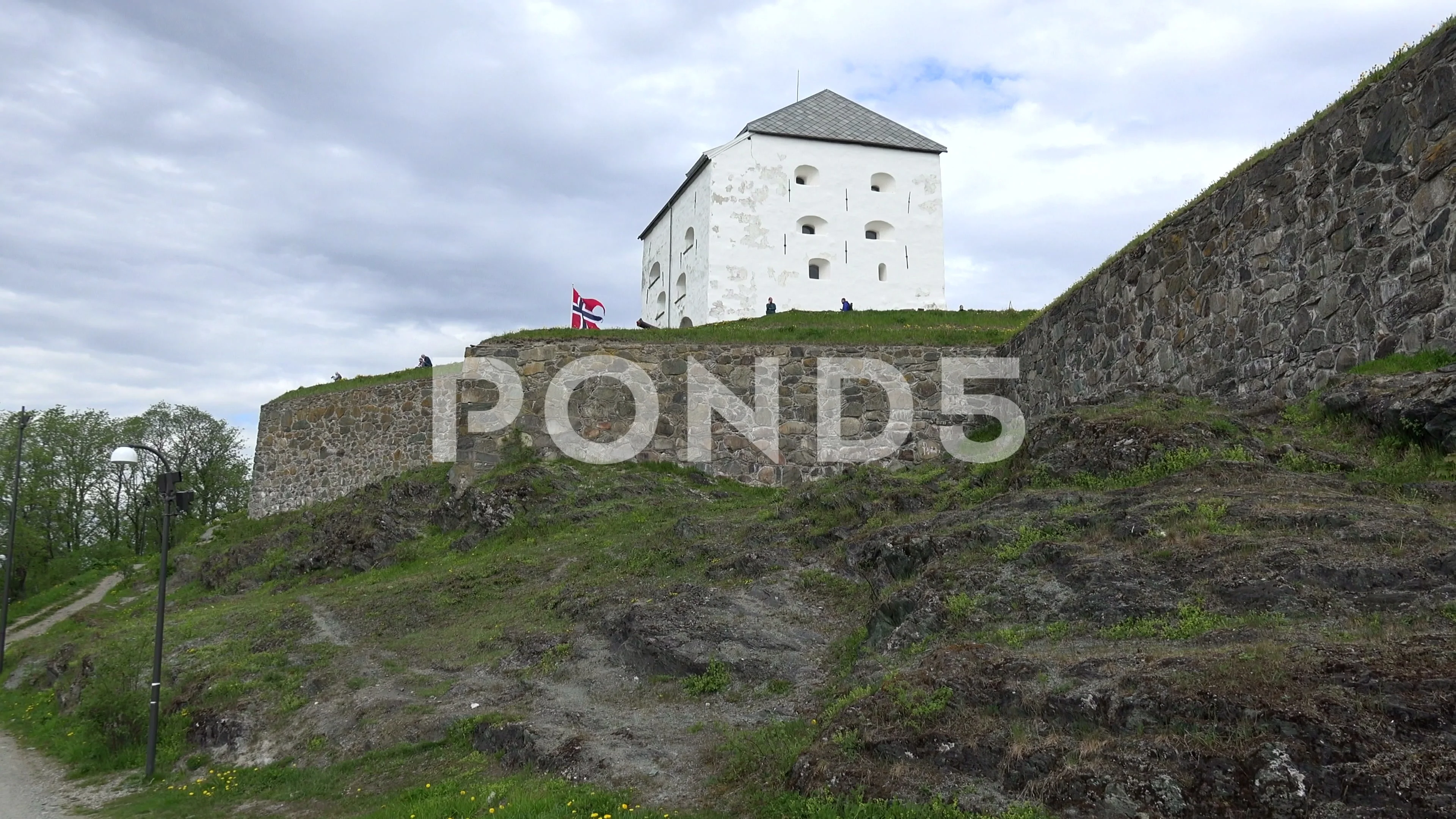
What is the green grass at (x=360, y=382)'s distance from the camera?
24.3 meters

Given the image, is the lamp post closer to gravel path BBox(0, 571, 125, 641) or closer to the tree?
gravel path BBox(0, 571, 125, 641)

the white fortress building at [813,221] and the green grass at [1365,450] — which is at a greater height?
the white fortress building at [813,221]

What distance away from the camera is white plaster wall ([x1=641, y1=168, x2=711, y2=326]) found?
31.7 metres

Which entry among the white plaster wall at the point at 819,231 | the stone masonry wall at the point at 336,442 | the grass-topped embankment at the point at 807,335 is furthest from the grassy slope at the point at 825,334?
the white plaster wall at the point at 819,231

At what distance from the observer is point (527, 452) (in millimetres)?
17500

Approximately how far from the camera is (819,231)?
3164cm

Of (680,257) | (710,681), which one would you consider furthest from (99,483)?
(710,681)

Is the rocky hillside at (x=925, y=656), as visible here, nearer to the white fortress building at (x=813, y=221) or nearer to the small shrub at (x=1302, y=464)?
the small shrub at (x=1302, y=464)

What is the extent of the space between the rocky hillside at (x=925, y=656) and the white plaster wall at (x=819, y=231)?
59.2 ft

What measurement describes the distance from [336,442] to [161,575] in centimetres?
1445

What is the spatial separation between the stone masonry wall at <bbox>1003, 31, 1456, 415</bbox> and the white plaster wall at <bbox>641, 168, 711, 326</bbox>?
19.6 m

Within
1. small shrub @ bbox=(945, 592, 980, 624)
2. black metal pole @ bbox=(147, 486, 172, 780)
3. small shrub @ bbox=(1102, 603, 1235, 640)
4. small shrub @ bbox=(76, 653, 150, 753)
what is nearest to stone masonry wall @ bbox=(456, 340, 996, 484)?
black metal pole @ bbox=(147, 486, 172, 780)

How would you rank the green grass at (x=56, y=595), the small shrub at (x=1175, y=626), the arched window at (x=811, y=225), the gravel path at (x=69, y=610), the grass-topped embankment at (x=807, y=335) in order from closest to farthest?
1. the small shrub at (x=1175, y=626)
2. the grass-topped embankment at (x=807, y=335)
3. the gravel path at (x=69, y=610)
4. the green grass at (x=56, y=595)
5. the arched window at (x=811, y=225)

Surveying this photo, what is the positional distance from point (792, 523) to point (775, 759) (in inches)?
210
